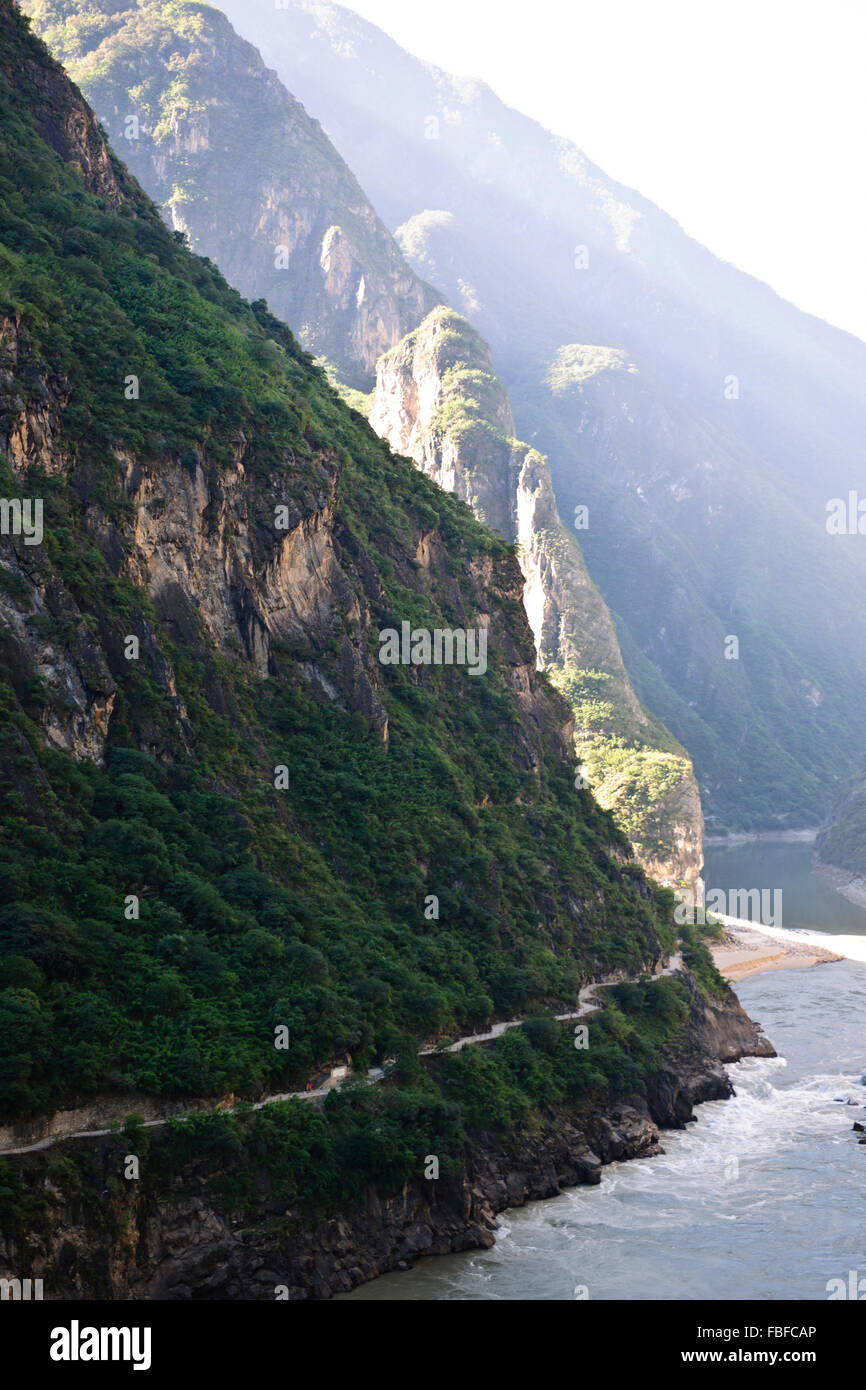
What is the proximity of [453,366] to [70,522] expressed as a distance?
469ft

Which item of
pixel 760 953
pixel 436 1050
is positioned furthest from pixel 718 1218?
pixel 760 953

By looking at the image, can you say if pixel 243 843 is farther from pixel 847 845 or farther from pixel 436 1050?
pixel 847 845

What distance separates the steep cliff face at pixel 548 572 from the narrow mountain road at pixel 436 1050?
195 feet

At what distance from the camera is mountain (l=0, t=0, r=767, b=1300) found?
45469mm

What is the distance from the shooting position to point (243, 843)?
57.7 metres

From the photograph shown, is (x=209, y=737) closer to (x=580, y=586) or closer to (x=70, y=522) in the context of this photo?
(x=70, y=522)

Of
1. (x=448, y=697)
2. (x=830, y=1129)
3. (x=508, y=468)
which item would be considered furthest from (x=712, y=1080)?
(x=508, y=468)

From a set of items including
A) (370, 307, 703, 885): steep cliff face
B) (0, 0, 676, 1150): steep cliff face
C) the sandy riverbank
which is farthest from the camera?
(370, 307, 703, 885): steep cliff face

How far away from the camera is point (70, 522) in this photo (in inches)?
2302

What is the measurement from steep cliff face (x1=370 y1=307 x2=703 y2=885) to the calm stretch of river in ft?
204
